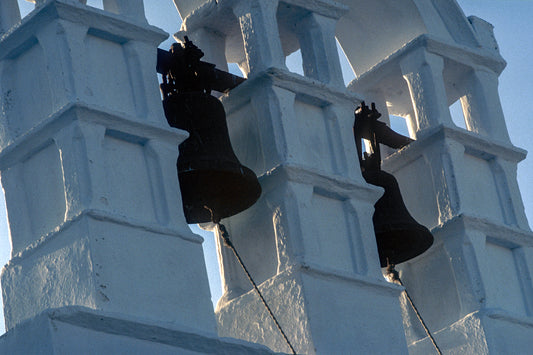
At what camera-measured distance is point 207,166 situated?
10.4 meters

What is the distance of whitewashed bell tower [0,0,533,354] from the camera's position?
31.1 ft

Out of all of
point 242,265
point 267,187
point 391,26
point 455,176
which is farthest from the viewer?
point 391,26

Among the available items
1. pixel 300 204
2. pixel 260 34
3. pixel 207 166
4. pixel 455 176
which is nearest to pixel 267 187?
pixel 300 204

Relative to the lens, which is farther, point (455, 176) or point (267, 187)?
point (455, 176)

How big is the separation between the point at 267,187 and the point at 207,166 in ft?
1.98

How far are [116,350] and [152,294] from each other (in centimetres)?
65

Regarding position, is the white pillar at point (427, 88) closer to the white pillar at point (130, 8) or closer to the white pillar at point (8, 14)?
the white pillar at point (130, 8)

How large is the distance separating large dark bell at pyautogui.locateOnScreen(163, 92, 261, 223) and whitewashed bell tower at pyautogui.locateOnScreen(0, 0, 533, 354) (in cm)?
27

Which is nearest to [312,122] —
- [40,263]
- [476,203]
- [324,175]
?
[324,175]

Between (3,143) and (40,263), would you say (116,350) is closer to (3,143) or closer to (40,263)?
(40,263)

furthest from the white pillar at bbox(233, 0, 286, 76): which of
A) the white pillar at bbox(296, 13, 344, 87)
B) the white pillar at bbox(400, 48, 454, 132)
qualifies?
the white pillar at bbox(400, 48, 454, 132)

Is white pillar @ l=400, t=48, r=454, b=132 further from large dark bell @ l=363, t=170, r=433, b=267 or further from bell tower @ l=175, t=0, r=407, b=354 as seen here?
bell tower @ l=175, t=0, r=407, b=354

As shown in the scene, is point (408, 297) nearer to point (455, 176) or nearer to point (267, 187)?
point (455, 176)

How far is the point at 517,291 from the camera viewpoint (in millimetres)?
12016
